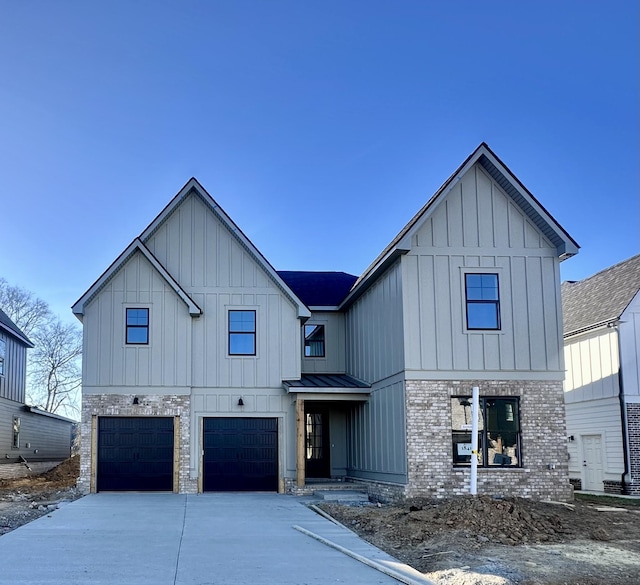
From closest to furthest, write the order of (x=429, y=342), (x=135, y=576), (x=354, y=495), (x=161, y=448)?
(x=135, y=576), (x=429, y=342), (x=354, y=495), (x=161, y=448)

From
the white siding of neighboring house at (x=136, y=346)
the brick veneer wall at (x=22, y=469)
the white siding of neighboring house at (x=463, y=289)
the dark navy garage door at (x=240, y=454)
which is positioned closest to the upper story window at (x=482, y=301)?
the white siding of neighboring house at (x=463, y=289)

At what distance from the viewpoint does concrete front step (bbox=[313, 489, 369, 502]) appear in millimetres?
19766

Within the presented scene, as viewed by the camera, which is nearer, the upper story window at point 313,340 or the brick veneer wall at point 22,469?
the upper story window at point 313,340

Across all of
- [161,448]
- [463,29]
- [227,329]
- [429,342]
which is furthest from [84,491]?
[463,29]

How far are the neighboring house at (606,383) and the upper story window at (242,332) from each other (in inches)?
407

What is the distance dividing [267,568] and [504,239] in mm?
11740

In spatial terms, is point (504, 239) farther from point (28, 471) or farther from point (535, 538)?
point (28, 471)

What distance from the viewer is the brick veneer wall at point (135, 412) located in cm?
2162

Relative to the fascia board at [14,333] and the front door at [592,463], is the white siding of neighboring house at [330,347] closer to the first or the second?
the front door at [592,463]

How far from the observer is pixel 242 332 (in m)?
22.9

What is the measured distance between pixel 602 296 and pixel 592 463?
210 inches

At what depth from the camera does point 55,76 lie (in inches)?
786

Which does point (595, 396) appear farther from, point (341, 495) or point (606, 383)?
point (341, 495)

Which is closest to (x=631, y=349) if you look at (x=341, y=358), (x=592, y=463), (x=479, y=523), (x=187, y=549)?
(x=592, y=463)
